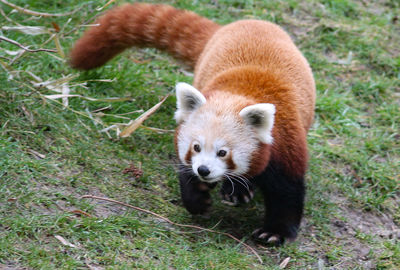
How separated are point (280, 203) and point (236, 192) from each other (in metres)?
0.46

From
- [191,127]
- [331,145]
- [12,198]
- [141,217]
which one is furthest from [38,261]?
[331,145]

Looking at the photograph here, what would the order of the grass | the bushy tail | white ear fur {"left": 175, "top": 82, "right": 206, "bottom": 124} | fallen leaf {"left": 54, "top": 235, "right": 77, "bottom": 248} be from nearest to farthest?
1. fallen leaf {"left": 54, "top": 235, "right": 77, "bottom": 248}
2. the grass
3. white ear fur {"left": 175, "top": 82, "right": 206, "bottom": 124}
4. the bushy tail

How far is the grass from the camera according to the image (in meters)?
3.34

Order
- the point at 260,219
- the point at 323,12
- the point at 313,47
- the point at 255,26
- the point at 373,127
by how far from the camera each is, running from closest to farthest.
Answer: the point at 260,219 < the point at 255,26 < the point at 373,127 < the point at 313,47 < the point at 323,12

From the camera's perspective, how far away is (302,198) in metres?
3.96

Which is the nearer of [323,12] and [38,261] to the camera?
[38,261]

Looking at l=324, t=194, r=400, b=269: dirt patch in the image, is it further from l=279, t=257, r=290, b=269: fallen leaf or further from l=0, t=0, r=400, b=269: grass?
l=279, t=257, r=290, b=269: fallen leaf

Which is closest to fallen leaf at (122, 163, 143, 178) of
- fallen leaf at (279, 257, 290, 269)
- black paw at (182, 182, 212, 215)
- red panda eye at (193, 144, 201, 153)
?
black paw at (182, 182, 212, 215)

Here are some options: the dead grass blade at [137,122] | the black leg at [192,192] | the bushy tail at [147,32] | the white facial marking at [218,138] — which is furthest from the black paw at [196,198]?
the bushy tail at [147,32]

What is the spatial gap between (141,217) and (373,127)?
2.98 meters

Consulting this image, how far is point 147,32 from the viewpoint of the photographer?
5.18 m

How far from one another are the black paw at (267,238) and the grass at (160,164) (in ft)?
0.18

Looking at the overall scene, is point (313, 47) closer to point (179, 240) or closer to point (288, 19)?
point (288, 19)

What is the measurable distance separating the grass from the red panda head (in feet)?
1.69
